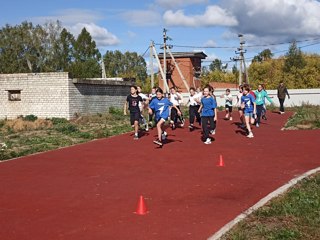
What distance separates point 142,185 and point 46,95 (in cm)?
1717

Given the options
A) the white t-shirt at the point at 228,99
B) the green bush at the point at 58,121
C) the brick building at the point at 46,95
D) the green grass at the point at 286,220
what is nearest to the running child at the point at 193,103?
the white t-shirt at the point at 228,99

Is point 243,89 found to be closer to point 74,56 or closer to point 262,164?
point 262,164

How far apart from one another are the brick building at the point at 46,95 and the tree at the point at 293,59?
4334cm

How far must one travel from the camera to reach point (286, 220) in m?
6.07

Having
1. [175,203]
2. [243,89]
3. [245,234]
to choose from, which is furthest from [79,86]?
[245,234]

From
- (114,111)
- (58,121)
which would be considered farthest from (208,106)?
(114,111)

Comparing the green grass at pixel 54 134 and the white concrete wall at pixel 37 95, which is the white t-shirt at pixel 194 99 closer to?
the green grass at pixel 54 134

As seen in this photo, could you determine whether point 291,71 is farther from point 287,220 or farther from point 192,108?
point 287,220

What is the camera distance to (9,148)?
1434 cm

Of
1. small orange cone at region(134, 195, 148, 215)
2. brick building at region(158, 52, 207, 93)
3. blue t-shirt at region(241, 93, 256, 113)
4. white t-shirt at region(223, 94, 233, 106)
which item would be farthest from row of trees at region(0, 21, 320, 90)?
small orange cone at region(134, 195, 148, 215)

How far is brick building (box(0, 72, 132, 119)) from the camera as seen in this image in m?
24.5

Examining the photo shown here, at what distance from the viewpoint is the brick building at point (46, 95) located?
24500mm

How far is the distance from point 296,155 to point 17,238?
26.7 ft

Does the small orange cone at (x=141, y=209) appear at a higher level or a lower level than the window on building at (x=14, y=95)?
lower
